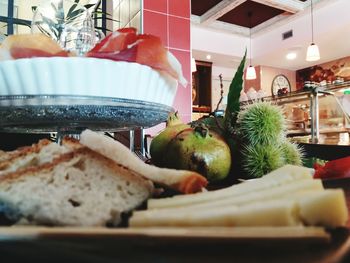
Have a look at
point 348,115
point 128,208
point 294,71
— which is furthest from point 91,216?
point 294,71

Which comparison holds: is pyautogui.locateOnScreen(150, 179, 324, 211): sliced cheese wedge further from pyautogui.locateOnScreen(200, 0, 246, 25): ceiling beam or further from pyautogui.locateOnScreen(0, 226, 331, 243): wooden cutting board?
pyautogui.locateOnScreen(200, 0, 246, 25): ceiling beam

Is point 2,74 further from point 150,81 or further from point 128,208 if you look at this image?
point 128,208

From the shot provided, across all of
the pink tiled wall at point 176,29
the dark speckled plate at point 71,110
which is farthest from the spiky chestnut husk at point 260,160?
the pink tiled wall at point 176,29

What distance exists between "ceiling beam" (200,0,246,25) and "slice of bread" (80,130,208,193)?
5.01 meters

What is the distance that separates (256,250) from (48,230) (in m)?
0.13

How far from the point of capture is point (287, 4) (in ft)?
16.9

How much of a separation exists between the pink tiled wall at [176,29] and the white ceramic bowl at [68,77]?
273 cm

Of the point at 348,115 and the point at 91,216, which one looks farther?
the point at 348,115

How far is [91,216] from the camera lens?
0.28m

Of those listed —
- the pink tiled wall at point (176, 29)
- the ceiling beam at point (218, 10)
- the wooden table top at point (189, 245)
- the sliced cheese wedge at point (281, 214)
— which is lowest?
the wooden table top at point (189, 245)

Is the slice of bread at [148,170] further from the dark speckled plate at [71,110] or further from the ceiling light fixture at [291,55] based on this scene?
the ceiling light fixture at [291,55]

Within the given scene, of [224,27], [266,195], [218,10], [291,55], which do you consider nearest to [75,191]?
[266,195]

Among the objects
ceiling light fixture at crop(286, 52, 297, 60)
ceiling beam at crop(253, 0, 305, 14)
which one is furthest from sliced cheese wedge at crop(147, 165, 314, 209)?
ceiling light fixture at crop(286, 52, 297, 60)

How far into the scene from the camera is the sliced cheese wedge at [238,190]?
0.29 meters
